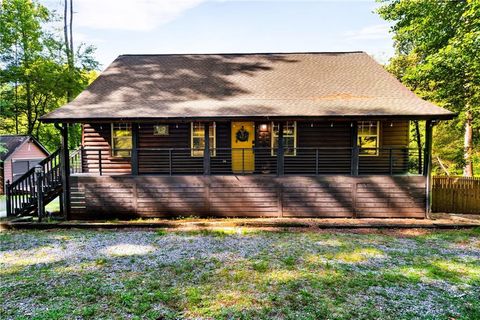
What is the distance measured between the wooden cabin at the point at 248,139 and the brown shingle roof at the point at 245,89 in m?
0.05

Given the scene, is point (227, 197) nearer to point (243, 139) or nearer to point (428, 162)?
point (243, 139)

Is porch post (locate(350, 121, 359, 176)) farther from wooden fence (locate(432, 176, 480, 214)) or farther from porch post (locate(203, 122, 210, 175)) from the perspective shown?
porch post (locate(203, 122, 210, 175))

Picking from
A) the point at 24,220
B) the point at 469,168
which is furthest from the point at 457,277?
the point at 469,168

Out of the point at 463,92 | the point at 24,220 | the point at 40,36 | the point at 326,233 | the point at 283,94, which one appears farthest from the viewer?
the point at 40,36

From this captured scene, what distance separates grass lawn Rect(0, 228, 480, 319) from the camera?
4.07 metres

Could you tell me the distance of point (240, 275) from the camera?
5172 millimetres

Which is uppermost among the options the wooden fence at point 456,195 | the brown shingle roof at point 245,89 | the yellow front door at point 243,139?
the brown shingle roof at point 245,89

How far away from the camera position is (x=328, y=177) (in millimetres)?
9117

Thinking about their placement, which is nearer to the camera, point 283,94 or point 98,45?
point 283,94

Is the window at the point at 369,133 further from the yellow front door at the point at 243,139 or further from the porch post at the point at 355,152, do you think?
the yellow front door at the point at 243,139

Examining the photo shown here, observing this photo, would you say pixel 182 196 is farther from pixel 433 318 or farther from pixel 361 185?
pixel 433 318

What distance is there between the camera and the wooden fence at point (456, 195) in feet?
33.6

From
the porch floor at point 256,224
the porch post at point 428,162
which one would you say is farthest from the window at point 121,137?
the porch post at point 428,162

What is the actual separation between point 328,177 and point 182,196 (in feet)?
16.1
